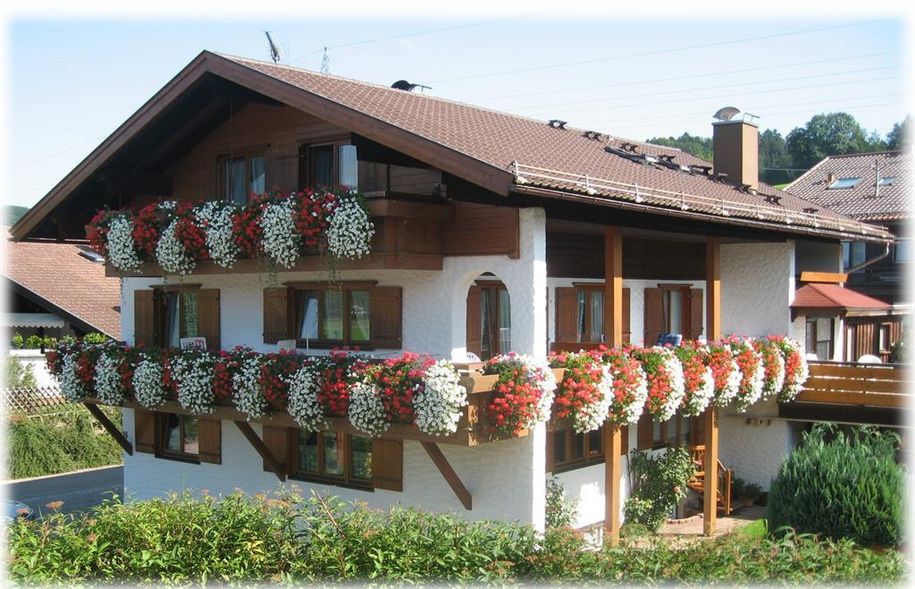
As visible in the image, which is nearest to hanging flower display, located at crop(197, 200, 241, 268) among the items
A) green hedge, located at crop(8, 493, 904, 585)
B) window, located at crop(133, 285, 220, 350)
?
window, located at crop(133, 285, 220, 350)

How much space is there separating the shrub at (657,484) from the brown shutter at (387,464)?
→ 4.62m

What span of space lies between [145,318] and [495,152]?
25.7ft

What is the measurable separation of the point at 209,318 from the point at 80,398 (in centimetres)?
249

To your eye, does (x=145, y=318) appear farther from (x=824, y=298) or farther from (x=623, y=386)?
(x=824, y=298)

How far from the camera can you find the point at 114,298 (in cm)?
3153

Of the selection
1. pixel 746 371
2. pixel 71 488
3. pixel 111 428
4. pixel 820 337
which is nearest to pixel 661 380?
pixel 746 371

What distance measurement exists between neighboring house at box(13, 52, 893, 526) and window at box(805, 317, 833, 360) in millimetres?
1753

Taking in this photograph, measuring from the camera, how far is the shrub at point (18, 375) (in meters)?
26.0

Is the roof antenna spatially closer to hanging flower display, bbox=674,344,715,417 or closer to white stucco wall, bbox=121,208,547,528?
white stucco wall, bbox=121,208,547,528

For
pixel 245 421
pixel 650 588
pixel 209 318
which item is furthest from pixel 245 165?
pixel 650 588

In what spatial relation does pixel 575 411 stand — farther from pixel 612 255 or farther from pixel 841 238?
pixel 841 238

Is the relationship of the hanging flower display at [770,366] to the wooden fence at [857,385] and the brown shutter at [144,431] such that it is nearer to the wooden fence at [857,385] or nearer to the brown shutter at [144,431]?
the wooden fence at [857,385]

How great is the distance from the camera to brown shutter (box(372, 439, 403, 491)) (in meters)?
14.4

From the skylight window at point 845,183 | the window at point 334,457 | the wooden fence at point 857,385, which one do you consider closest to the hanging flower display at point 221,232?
the window at point 334,457
